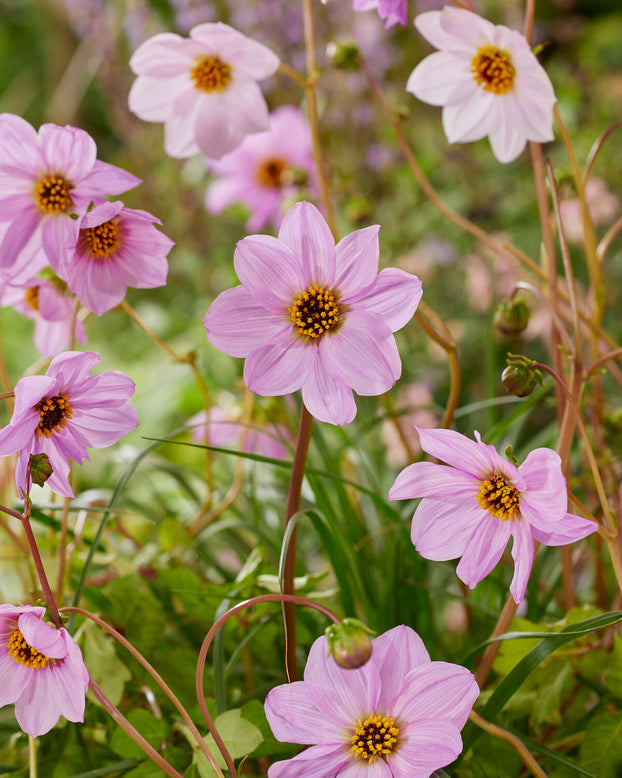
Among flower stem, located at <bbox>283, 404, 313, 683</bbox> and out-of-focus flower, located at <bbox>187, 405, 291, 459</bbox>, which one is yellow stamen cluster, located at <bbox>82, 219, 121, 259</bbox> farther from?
out-of-focus flower, located at <bbox>187, 405, 291, 459</bbox>

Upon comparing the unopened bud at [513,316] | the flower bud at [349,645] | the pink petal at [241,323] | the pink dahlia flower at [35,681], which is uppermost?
the unopened bud at [513,316]

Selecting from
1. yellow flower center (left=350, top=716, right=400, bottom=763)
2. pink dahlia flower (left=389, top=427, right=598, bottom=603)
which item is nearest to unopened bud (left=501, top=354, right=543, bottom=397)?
pink dahlia flower (left=389, top=427, right=598, bottom=603)

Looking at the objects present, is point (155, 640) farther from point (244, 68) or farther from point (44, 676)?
point (244, 68)

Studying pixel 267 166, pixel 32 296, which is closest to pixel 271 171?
pixel 267 166

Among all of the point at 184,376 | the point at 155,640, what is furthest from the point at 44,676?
the point at 184,376

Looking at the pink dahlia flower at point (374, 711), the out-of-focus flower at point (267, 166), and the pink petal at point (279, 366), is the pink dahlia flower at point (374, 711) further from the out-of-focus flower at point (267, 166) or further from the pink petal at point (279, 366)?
the out-of-focus flower at point (267, 166)

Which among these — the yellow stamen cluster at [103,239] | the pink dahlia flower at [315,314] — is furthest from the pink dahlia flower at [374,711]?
the yellow stamen cluster at [103,239]
